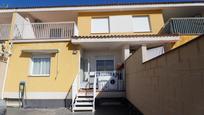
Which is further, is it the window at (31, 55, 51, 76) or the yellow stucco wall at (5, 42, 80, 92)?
the window at (31, 55, 51, 76)

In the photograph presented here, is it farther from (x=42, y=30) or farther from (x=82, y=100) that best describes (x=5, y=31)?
(x=82, y=100)

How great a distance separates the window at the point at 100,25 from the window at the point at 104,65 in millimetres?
2129

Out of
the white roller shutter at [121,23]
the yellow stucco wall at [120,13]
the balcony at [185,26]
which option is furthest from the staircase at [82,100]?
the balcony at [185,26]

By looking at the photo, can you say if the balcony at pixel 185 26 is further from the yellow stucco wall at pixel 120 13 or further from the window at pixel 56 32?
the window at pixel 56 32

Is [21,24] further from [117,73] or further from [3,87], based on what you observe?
[117,73]

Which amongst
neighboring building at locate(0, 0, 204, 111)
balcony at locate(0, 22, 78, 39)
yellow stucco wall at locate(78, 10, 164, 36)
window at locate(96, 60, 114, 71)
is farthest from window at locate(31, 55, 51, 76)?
window at locate(96, 60, 114, 71)

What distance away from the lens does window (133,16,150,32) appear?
13.1m

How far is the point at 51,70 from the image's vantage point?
11328 millimetres

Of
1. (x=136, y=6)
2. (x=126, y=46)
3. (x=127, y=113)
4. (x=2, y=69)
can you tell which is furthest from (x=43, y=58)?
(x=136, y=6)

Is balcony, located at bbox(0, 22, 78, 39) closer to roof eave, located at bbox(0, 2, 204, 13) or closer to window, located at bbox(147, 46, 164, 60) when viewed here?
roof eave, located at bbox(0, 2, 204, 13)

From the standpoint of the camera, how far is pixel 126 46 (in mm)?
11586

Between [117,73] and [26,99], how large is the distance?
220 inches

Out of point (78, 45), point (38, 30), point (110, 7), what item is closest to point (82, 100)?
point (78, 45)

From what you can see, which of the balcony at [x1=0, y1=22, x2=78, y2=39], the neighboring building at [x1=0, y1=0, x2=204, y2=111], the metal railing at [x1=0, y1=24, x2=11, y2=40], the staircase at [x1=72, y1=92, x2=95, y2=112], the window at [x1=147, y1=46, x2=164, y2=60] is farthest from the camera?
the metal railing at [x1=0, y1=24, x2=11, y2=40]
